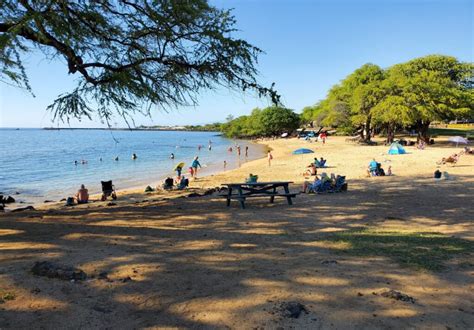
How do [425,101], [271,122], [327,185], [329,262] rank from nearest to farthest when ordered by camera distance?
[329,262], [327,185], [425,101], [271,122]

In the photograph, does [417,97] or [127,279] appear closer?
[127,279]

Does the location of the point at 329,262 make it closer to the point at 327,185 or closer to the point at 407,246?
the point at 407,246

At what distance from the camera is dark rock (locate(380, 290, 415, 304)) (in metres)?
3.94

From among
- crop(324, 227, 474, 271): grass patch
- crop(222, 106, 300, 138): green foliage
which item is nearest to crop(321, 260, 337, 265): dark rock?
crop(324, 227, 474, 271): grass patch

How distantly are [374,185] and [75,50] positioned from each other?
508 inches

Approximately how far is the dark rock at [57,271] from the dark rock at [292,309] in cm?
231

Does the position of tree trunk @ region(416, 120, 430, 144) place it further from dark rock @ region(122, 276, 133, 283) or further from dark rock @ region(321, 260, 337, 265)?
dark rock @ region(122, 276, 133, 283)

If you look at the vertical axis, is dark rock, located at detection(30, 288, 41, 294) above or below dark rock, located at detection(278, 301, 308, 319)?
above

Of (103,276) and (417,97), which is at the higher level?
(417,97)

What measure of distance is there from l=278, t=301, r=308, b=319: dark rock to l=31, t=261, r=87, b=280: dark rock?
2.31 metres

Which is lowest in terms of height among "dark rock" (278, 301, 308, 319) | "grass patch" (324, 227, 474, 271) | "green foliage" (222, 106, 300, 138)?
"grass patch" (324, 227, 474, 271)

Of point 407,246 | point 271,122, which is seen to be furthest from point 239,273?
point 271,122

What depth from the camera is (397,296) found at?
3.97 metres

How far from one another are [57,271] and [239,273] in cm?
215
